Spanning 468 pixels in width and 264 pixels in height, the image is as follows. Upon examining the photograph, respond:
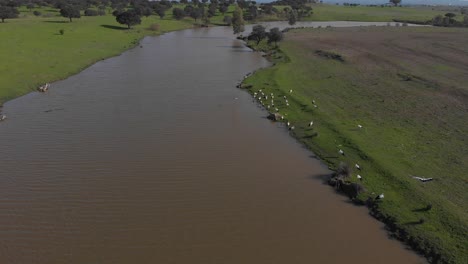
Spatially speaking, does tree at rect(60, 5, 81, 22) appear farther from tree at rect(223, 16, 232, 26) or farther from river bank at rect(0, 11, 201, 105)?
tree at rect(223, 16, 232, 26)

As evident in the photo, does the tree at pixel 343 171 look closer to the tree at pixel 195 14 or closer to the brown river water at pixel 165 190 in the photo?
the brown river water at pixel 165 190

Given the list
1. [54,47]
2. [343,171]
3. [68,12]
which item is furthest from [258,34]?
[343,171]

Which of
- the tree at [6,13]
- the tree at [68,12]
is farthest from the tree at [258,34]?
the tree at [6,13]

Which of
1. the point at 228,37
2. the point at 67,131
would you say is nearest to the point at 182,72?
the point at 67,131

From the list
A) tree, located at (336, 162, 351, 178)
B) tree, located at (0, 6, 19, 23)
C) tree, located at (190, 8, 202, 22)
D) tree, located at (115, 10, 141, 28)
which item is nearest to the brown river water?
tree, located at (336, 162, 351, 178)

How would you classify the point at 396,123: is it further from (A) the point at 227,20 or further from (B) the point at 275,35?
(A) the point at 227,20

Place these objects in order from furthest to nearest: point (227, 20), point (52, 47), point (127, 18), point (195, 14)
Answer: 1. point (195, 14)
2. point (227, 20)
3. point (127, 18)
4. point (52, 47)
